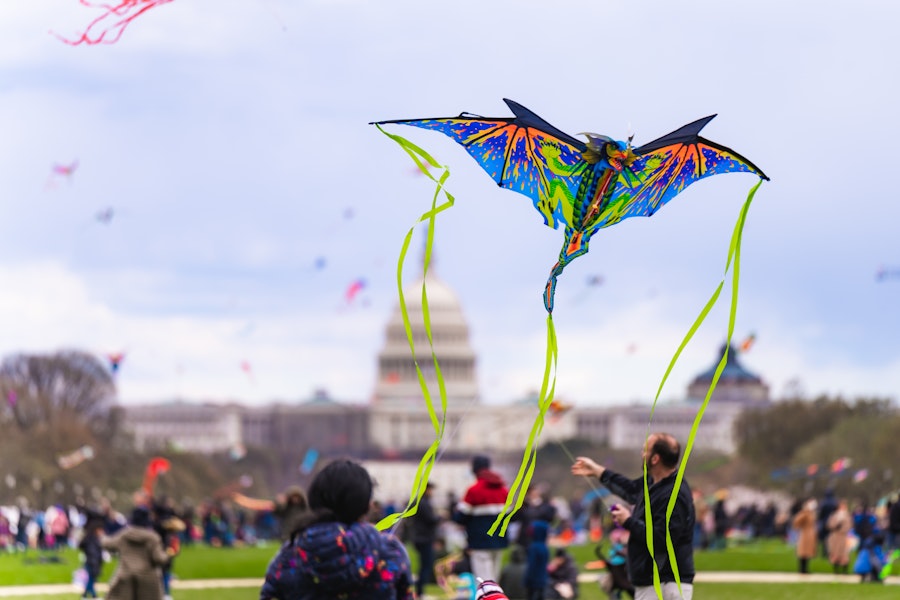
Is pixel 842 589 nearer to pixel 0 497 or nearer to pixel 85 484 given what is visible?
pixel 0 497

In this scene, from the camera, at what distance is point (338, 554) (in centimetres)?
619

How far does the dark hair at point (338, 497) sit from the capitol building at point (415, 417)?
154 meters

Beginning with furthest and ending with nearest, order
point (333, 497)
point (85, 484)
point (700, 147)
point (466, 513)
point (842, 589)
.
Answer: point (85, 484), point (842, 589), point (466, 513), point (700, 147), point (333, 497)

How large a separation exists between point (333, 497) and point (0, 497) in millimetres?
46846

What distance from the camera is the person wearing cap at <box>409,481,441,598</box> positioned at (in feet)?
53.5

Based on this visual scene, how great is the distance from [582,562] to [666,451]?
19.3 m

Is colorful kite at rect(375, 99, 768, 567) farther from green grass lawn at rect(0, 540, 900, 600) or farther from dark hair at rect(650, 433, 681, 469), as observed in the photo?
green grass lawn at rect(0, 540, 900, 600)

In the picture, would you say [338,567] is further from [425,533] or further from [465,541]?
[425,533]

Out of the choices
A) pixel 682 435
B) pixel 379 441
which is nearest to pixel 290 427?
pixel 379 441

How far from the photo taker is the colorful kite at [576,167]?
26.3ft

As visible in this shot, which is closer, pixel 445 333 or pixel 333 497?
pixel 333 497

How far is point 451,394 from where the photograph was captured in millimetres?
157125

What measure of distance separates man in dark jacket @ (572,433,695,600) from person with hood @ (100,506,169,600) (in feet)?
17.9

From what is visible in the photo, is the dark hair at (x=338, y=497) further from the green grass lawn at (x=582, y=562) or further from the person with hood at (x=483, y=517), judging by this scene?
the green grass lawn at (x=582, y=562)
